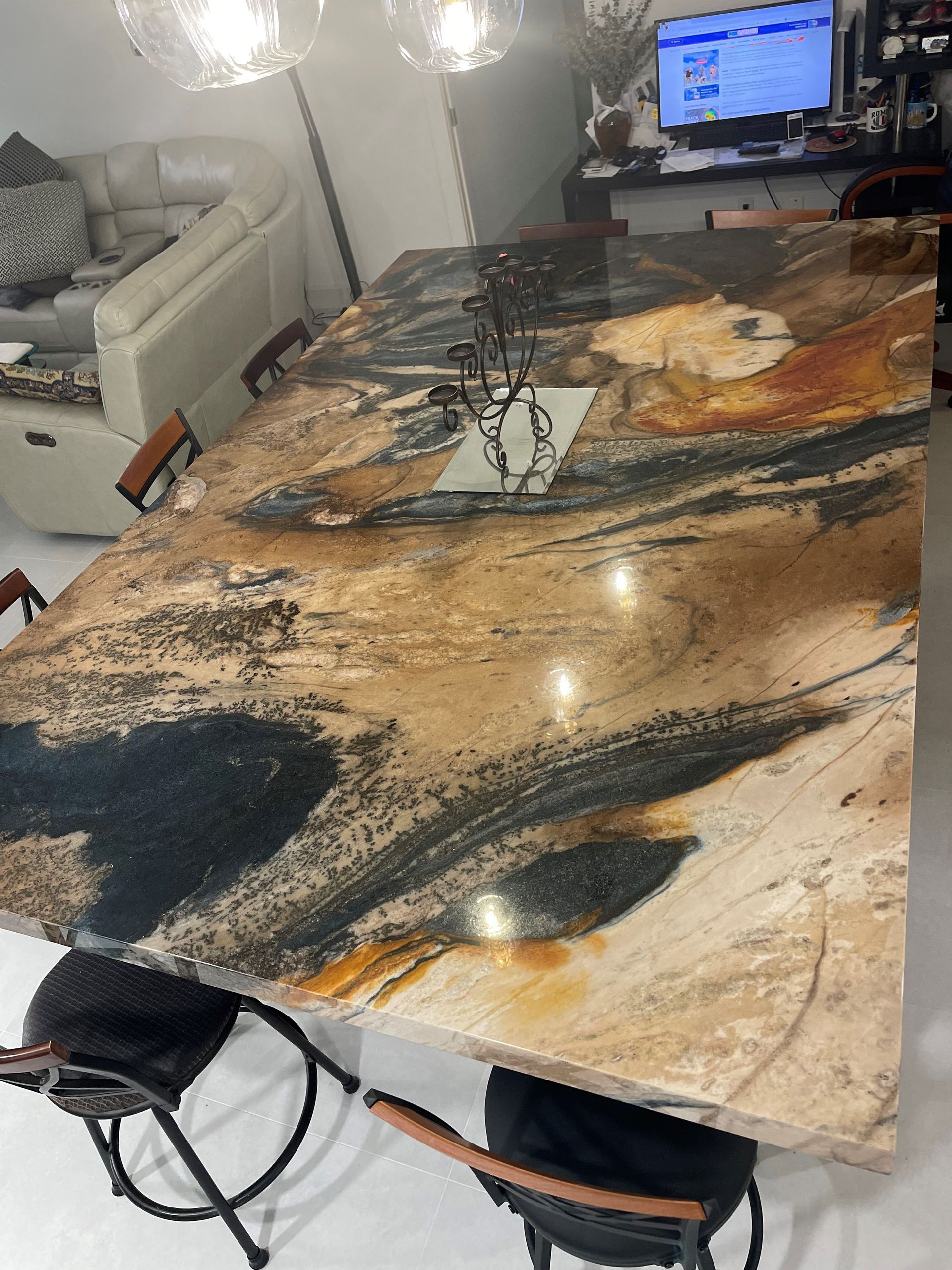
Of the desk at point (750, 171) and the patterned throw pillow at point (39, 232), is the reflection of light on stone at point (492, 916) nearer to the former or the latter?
the desk at point (750, 171)

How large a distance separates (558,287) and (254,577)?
1360mm

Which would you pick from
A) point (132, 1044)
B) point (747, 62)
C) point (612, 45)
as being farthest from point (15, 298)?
point (132, 1044)

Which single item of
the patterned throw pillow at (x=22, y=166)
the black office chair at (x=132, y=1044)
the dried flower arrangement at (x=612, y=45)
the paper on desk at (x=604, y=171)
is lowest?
the black office chair at (x=132, y=1044)

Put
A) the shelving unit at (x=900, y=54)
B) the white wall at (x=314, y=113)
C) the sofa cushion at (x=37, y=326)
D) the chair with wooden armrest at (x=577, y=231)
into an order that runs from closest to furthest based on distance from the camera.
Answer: the chair with wooden armrest at (x=577, y=231), the shelving unit at (x=900, y=54), the white wall at (x=314, y=113), the sofa cushion at (x=37, y=326)

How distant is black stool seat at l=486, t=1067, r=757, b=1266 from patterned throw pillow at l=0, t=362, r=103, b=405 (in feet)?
9.17

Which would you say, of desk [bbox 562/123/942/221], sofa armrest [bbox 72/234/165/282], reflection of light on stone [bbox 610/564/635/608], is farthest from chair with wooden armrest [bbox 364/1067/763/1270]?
sofa armrest [bbox 72/234/165/282]

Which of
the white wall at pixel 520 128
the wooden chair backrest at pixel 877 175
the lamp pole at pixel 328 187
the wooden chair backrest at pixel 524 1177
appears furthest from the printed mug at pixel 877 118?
the wooden chair backrest at pixel 524 1177

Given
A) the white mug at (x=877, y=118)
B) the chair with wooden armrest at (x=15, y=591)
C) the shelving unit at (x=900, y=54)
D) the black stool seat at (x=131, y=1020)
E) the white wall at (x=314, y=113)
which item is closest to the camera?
the black stool seat at (x=131, y=1020)

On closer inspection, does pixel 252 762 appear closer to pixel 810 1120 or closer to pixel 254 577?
pixel 254 577

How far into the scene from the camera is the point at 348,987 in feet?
3.72

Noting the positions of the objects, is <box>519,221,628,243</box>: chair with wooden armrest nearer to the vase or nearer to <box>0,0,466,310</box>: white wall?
the vase

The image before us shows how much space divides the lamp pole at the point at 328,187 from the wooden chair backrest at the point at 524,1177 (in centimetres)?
404

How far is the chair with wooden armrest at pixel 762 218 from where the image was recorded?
280cm

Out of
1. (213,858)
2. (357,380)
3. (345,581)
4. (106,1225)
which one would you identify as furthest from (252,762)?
(357,380)
